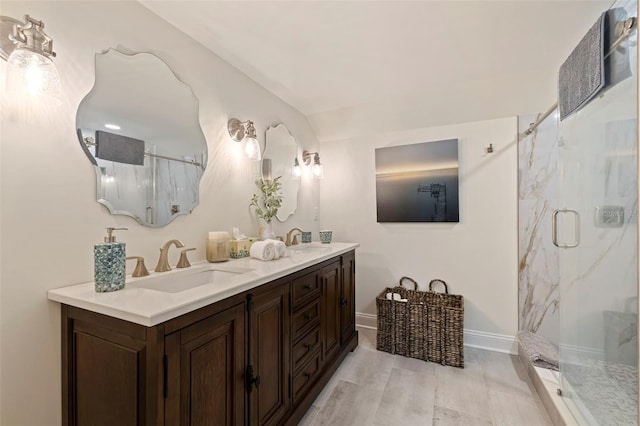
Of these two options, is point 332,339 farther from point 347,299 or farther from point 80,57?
point 80,57

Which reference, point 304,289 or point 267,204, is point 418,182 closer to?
point 267,204

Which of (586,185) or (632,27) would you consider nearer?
(632,27)

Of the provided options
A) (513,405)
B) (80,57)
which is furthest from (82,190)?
(513,405)

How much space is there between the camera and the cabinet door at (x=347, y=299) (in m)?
2.27

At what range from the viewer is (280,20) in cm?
153

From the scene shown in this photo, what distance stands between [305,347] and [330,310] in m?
0.40

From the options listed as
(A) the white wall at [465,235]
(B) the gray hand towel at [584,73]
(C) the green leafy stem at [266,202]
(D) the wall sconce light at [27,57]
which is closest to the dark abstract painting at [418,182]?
(A) the white wall at [465,235]

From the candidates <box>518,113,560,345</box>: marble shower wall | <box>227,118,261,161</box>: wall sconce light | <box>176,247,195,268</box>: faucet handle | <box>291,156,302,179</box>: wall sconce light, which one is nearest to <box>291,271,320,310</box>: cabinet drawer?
<box>176,247,195,268</box>: faucet handle

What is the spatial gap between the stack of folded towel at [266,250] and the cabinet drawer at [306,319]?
1.24 feet

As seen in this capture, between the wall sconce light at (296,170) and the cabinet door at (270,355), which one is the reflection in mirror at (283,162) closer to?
the wall sconce light at (296,170)

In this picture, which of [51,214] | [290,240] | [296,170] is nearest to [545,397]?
[290,240]

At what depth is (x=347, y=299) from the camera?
238 centimetres

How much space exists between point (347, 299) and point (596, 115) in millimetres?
2026

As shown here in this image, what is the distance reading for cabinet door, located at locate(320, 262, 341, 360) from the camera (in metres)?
1.95
